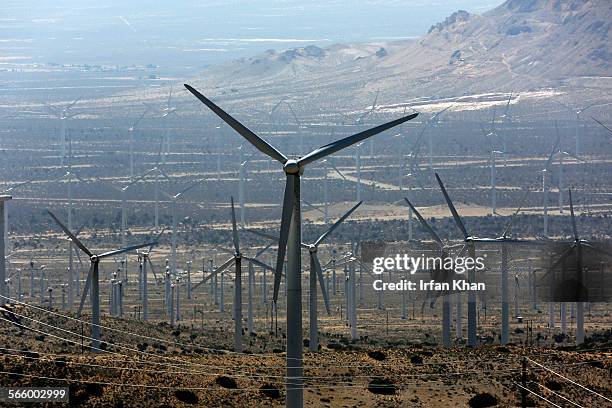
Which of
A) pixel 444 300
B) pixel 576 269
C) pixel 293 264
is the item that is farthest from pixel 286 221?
pixel 576 269

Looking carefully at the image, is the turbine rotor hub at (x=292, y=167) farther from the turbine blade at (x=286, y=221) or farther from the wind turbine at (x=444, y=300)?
the wind turbine at (x=444, y=300)

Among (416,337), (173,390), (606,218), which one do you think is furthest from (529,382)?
(606,218)

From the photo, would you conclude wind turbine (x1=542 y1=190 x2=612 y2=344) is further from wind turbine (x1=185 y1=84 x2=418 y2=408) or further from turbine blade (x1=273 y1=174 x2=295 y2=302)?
turbine blade (x1=273 y1=174 x2=295 y2=302)

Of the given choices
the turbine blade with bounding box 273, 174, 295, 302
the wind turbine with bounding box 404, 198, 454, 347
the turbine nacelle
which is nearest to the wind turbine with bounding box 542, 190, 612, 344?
the wind turbine with bounding box 404, 198, 454, 347

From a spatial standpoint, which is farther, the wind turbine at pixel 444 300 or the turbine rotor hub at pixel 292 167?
the wind turbine at pixel 444 300

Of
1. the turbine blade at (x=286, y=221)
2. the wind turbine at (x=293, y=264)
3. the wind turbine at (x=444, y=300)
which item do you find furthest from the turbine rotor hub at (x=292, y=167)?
the wind turbine at (x=444, y=300)

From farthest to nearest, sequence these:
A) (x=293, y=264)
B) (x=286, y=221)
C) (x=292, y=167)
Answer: (x=286, y=221) → (x=293, y=264) → (x=292, y=167)

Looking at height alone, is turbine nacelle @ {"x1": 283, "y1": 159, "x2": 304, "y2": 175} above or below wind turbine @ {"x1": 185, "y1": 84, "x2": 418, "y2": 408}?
above

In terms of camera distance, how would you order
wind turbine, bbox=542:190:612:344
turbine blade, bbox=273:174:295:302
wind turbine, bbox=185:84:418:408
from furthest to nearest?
wind turbine, bbox=542:190:612:344 → turbine blade, bbox=273:174:295:302 → wind turbine, bbox=185:84:418:408

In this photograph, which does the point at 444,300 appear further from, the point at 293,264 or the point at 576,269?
the point at 293,264

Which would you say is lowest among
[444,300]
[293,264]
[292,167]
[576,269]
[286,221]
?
[444,300]

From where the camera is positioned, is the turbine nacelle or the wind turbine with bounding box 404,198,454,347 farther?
the wind turbine with bounding box 404,198,454,347
